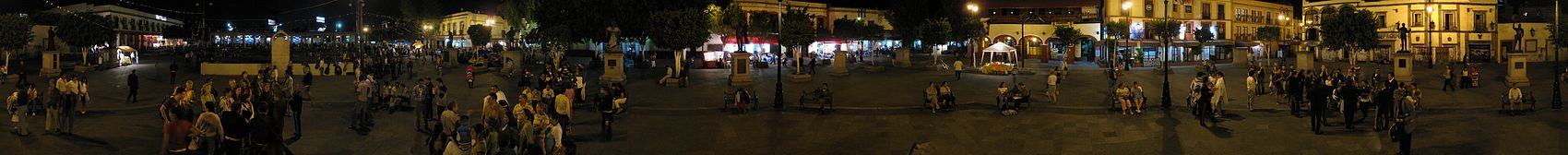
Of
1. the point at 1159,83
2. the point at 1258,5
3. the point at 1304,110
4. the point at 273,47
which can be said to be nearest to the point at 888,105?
the point at 1304,110

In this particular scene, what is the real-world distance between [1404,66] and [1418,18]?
29.4 metres

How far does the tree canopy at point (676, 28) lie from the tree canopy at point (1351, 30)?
28888 millimetres

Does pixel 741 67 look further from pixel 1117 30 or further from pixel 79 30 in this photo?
pixel 79 30

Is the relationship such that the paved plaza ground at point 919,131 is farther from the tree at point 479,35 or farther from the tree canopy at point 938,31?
the tree at point 479,35

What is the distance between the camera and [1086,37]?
63625 millimetres

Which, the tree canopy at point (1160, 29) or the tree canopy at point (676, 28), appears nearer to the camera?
the tree canopy at point (676, 28)

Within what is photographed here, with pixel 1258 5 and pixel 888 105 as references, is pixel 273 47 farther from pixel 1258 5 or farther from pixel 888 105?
pixel 1258 5

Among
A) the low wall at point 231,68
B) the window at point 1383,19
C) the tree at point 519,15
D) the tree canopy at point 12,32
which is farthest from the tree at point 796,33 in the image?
the tree canopy at point 12,32

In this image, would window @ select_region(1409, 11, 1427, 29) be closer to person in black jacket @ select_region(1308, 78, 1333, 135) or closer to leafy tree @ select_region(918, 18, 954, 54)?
leafy tree @ select_region(918, 18, 954, 54)

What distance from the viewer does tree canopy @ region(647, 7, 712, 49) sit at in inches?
1954

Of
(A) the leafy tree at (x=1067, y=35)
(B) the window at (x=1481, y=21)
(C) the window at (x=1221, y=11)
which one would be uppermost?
(C) the window at (x=1221, y=11)

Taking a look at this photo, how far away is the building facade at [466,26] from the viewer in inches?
3986

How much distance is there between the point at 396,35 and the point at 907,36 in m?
49.9

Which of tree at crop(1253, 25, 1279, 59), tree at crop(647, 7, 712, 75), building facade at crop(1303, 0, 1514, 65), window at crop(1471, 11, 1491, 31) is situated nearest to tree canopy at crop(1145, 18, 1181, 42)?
tree at crop(1253, 25, 1279, 59)
